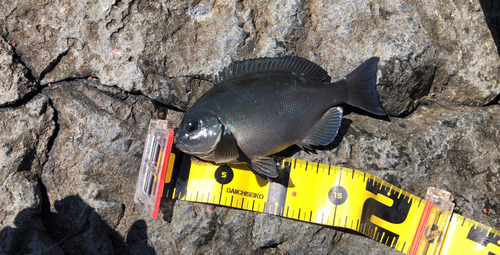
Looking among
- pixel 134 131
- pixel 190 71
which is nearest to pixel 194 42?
pixel 190 71

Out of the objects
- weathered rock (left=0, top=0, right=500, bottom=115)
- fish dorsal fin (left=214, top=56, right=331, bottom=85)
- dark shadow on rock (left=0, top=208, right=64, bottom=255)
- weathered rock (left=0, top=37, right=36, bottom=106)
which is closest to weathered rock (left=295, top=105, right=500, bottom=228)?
weathered rock (left=0, top=0, right=500, bottom=115)

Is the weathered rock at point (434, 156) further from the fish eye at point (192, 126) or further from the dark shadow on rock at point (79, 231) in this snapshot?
the dark shadow on rock at point (79, 231)

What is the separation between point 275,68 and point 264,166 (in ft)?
2.94

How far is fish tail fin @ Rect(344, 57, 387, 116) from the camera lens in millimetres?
3037

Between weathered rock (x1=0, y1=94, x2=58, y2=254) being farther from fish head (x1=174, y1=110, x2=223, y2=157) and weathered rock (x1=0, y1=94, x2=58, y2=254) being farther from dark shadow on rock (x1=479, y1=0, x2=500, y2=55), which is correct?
dark shadow on rock (x1=479, y1=0, x2=500, y2=55)

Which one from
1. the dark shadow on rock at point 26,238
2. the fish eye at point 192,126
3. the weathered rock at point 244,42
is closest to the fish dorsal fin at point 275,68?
the weathered rock at point 244,42

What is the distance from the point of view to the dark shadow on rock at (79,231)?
286cm

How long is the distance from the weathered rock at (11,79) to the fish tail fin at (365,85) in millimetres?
2924

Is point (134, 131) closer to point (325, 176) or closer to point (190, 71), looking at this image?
point (190, 71)

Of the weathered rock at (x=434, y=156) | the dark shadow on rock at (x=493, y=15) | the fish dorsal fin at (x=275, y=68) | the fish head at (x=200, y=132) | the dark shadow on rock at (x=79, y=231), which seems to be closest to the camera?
the fish head at (x=200, y=132)

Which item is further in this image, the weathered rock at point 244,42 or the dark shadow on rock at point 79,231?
the weathered rock at point 244,42

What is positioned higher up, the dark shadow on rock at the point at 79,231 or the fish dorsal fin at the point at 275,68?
the fish dorsal fin at the point at 275,68

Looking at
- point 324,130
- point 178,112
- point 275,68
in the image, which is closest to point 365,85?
point 324,130

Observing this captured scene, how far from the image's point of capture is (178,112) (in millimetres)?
3316
